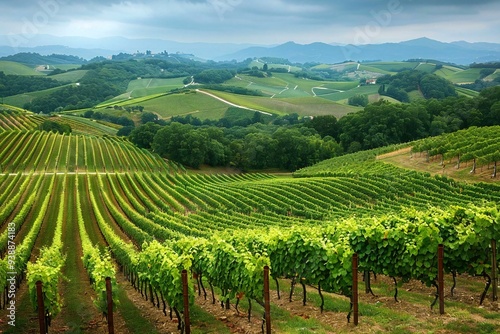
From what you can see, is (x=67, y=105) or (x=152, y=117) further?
(x=67, y=105)

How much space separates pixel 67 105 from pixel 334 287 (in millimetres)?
193195

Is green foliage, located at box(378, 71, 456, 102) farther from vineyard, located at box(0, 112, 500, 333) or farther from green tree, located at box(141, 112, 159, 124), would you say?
vineyard, located at box(0, 112, 500, 333)

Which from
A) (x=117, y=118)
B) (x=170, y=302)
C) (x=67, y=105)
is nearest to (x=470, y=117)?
(x=170, y=302)

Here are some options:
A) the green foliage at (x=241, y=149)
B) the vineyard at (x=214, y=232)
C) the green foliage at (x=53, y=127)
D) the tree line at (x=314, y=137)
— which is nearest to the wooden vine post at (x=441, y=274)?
the vineyard at (x=214, y=232)

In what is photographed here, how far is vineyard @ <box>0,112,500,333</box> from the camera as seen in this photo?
11.5 meters

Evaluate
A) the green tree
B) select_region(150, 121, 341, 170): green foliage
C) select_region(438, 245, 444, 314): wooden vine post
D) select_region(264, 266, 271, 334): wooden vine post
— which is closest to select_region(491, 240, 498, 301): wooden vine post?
select_region(438, 245, 444, 314): wooden vine post

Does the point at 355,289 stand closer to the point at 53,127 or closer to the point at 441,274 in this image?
the point at 441,274

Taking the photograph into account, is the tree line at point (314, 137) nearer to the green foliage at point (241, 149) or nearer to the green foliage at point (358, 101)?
the green foliage at point (241, 149)

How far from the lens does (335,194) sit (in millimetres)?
47531

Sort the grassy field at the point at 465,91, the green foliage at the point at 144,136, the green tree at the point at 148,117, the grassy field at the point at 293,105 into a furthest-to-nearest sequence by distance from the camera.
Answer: the grassy field at the point at 465,91 → the grassy field at the point at 293,105 → the green tree at the point at 148,117 → the green foliage at the point at 144,136

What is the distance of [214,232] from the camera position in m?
26.7

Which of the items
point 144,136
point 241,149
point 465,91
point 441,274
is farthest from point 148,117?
point 441,274

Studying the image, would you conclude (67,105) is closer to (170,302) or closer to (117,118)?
(117,118)

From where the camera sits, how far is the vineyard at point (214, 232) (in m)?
11.5
